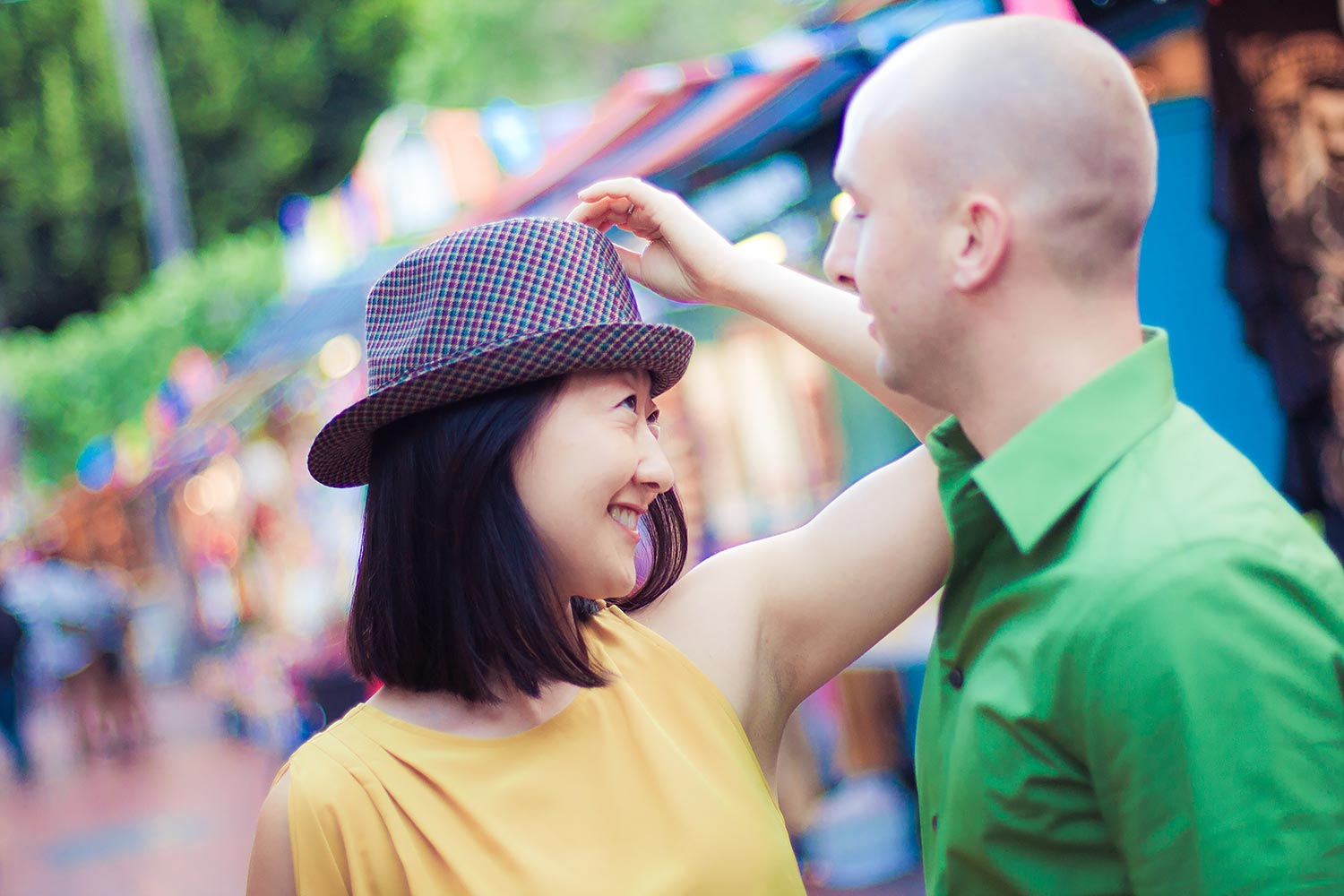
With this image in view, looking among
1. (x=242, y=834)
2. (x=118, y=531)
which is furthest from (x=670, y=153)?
(x=118, y=531)

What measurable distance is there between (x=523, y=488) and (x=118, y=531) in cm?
2490

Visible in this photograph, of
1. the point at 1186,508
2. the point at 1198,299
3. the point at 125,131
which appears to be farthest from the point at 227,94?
the point at 1186,508

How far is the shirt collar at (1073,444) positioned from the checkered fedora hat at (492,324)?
62 cm

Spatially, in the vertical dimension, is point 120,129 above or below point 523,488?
above

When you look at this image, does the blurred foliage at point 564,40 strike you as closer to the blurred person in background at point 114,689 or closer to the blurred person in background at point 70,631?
the blurred person in background at point 70,631

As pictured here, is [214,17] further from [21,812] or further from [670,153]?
[670,153]

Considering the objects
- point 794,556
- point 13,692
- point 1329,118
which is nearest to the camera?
point 794,556

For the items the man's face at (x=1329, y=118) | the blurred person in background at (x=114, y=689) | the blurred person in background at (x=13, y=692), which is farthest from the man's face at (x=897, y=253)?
the blurred person in background at (x=114, y=689)

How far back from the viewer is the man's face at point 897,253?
52.0 inches

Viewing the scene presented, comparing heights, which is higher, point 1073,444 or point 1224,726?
point 1073,444

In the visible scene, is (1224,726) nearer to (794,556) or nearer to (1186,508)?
(1186,508)

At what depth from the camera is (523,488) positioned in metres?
1.78

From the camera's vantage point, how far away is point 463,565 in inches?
71.3

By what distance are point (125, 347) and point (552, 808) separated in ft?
87.9
